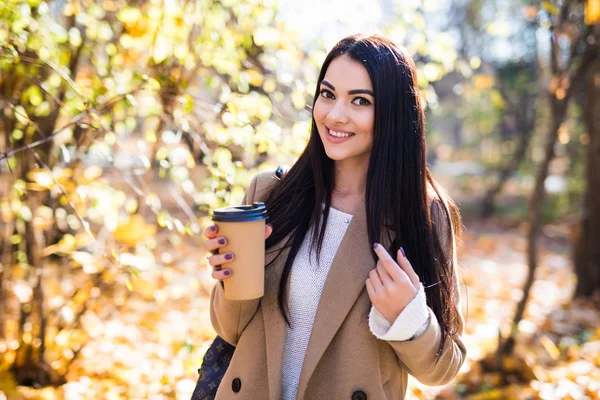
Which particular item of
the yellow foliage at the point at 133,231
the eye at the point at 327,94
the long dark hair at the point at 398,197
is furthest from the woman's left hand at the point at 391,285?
the yellow foliage at the point at 133,231

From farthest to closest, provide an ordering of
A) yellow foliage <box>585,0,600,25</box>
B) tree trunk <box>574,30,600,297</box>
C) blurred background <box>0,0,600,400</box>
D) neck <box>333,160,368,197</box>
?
tree trunk <box>574,30,600,297</box> < yellow foliage <box>585,0,600,25</box> < blurred background <box>0,0,600,400</box> < neck <box>333,160,368,197</box>

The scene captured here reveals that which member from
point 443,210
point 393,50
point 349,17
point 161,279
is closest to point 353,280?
point 443,210

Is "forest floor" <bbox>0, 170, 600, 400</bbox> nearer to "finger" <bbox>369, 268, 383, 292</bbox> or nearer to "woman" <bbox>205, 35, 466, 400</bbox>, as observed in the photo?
"woman" <bbox>205, 35, 466, 400</bbox>

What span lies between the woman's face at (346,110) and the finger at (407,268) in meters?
0.36

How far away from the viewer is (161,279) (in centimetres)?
541

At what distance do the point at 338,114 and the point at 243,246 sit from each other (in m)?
0.50

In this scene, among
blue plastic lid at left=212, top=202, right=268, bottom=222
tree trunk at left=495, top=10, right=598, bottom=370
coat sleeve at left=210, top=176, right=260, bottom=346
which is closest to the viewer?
blue plastic lid at left=212, top=202, right=268, bottom=222

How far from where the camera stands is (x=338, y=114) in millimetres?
1661

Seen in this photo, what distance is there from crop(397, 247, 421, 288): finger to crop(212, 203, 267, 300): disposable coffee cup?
1.25 ft

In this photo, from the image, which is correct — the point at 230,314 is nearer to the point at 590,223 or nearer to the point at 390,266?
the point at 390,266

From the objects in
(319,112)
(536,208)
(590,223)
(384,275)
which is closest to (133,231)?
(319,112)

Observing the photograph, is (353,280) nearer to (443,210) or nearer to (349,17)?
(443,210)

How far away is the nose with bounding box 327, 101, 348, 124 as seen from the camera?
5.45ft

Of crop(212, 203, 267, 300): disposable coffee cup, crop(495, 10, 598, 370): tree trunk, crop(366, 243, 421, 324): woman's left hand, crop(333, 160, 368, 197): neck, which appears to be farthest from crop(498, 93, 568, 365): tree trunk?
crop(212, 203, 267, 300): disposable coffee cup
